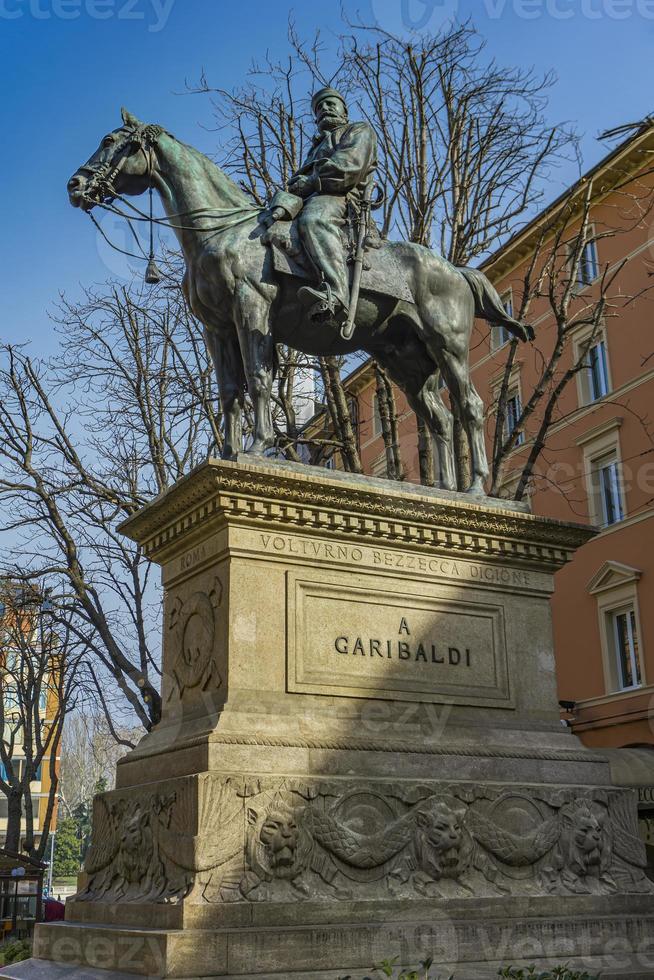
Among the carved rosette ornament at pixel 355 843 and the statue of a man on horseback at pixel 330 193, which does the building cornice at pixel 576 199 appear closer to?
the statue of a man on horseback at pixel 330 193

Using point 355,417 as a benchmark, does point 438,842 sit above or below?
below

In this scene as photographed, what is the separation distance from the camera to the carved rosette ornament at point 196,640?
292 inches

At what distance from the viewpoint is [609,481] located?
31.4m

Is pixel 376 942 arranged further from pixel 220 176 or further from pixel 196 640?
pixel 220 176

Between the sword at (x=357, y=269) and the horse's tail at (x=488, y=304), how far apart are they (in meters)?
1.07

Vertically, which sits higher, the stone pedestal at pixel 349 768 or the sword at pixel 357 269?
the sword at pixel 357 269

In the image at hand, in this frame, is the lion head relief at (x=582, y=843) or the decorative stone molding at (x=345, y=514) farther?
the lion head relief at (x=582, y=843)

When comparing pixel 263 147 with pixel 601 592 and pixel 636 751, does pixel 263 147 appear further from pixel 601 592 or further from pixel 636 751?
pixel 601 592

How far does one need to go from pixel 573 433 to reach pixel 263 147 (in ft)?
52.8

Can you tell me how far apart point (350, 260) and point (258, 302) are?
2.97ft

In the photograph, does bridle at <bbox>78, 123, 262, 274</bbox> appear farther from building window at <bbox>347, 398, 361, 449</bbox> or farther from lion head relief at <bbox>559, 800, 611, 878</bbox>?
building window at <bbox>347, 398, 361, 449</bbox>

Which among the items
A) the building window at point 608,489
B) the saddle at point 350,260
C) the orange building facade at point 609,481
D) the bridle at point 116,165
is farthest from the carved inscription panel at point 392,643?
the building window at point 608,489

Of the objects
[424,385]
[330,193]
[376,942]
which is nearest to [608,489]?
[424,385]

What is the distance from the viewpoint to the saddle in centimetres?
852
